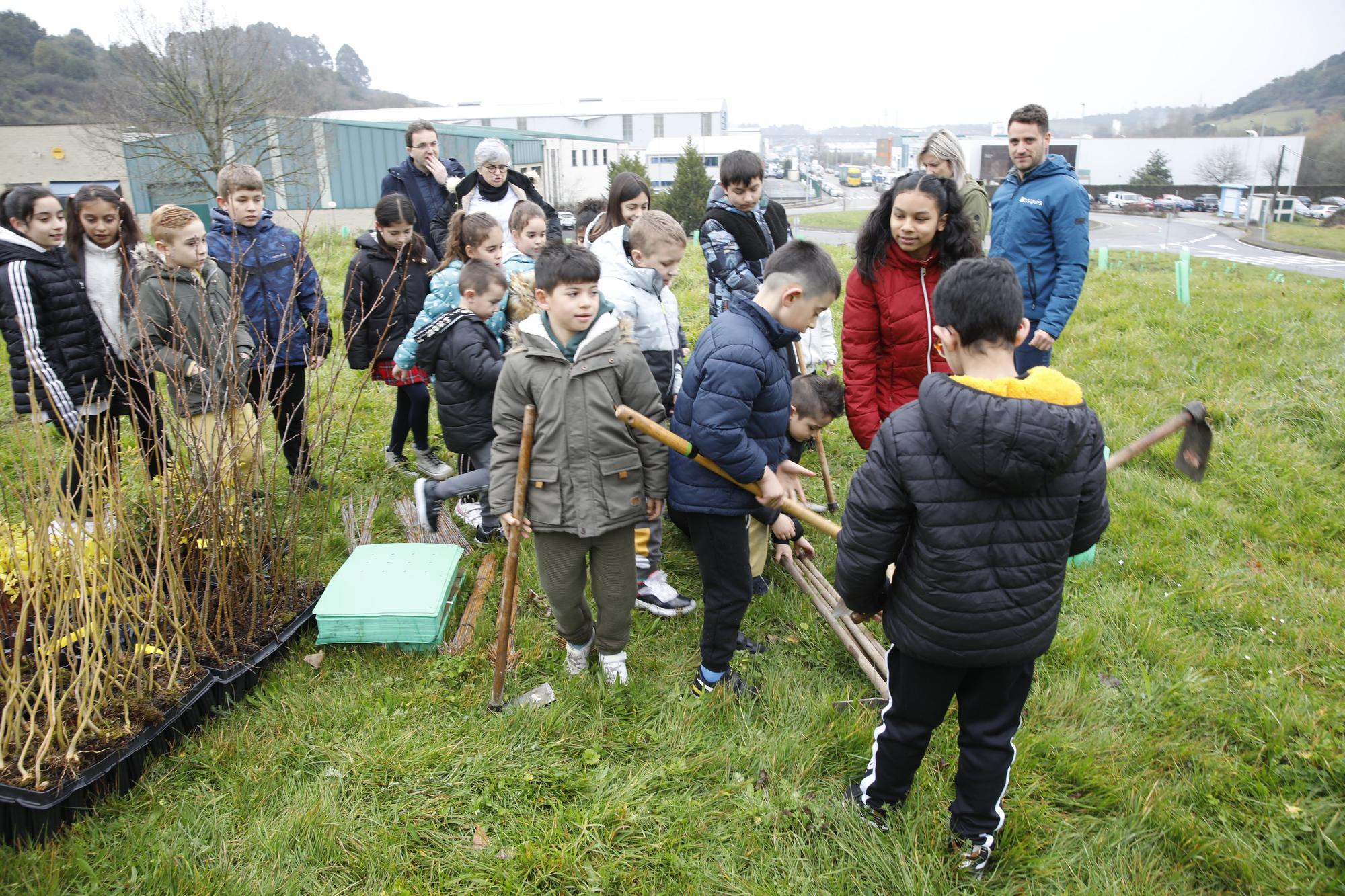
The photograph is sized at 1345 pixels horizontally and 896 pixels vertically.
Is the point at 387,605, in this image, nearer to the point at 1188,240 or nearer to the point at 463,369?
the point at 463,369

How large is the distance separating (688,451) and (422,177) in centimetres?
432

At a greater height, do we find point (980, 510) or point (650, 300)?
point (650, 300)

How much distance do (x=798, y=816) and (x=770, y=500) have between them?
1105mm

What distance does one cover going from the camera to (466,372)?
166 inches

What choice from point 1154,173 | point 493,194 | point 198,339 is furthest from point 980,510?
point 1154,173

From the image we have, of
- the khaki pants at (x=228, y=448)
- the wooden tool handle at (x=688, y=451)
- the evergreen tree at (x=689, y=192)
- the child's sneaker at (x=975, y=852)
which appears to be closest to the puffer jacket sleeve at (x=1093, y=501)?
the wooden tool handle at (x=688, y=451)

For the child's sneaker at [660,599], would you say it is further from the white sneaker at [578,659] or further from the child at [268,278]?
the child at [268,278]

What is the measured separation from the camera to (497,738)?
2998 millimetres

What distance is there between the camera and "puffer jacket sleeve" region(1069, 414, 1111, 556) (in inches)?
83.1

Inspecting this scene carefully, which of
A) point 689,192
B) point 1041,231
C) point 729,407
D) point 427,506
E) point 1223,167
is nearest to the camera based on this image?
point 729,407

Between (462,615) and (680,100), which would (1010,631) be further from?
(680,100)

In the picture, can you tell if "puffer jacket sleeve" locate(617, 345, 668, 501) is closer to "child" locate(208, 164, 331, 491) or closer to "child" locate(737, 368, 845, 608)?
"child" locate(737, 368, 845, 608)

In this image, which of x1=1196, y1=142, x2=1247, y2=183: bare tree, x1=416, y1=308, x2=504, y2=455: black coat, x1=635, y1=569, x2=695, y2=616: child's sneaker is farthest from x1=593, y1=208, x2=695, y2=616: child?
x1=1196, y1=142, x2=1247, y2=183: bare tree

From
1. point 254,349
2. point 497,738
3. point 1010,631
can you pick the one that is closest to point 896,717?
point 1010,631
